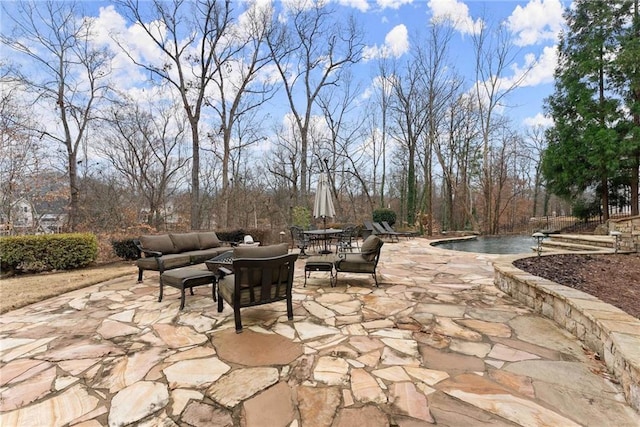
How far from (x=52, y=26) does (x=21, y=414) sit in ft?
45.8

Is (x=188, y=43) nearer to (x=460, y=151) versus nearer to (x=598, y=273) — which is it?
(x=598, y=273)

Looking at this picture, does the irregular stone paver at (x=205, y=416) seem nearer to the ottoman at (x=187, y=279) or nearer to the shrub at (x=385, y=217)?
the ottoman at (x=187, y=279)

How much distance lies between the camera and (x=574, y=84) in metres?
10.6

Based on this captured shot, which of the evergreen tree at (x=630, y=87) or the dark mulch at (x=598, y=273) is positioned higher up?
the evergreen tree at (x=630, y=87)

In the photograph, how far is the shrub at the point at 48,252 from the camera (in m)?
5.96

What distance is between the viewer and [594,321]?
2.36 m

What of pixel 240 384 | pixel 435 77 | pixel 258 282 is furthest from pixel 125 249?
pixel 435 77

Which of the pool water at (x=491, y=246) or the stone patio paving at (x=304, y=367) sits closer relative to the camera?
the stone patio paving at (x=304, y=367)

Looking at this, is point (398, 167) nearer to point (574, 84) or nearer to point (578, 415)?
point (574, 84)

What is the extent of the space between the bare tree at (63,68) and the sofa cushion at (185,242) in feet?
25.5

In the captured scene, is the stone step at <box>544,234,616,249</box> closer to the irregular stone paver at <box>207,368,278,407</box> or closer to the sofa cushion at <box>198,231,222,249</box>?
the irregular stone paver at <box>207,368,278,407</box>

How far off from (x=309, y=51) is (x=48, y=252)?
11423 millimetres

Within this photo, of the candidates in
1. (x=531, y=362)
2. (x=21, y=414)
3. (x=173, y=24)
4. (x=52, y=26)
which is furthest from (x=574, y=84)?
(x=52, y=26)

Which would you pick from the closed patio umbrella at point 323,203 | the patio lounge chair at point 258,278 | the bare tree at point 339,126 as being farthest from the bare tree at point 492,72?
the patio lounge chair at point 258,278
